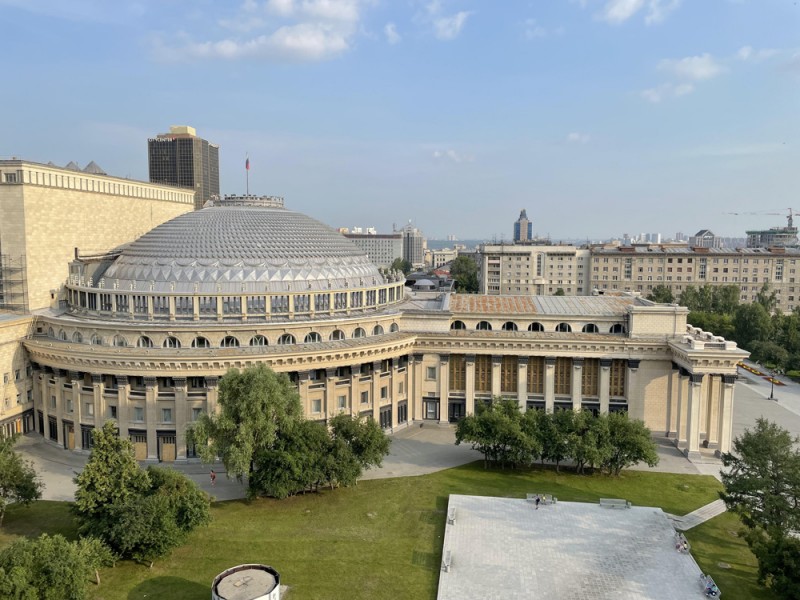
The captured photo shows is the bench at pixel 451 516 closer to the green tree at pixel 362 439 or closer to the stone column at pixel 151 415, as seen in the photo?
the green tree at pixel 362 439

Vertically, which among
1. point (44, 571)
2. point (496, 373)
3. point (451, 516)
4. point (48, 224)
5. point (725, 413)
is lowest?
point (451, 516)

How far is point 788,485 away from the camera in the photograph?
37.4 metres

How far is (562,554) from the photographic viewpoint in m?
39.3

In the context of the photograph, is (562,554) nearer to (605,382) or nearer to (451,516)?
(451,516)

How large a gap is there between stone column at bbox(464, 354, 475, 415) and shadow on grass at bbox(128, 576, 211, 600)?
→ 35.7 meters

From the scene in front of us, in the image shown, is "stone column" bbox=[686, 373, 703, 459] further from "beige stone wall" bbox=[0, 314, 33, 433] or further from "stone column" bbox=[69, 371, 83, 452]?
"beige stone wall" bbox=[0, 314, 33, 433]

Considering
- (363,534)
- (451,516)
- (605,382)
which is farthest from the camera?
(605,382)

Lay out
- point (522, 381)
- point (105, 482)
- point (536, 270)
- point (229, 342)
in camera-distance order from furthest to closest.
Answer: point (536, 270) → point (522, 381) → point (229, 342) → point (105, 482)

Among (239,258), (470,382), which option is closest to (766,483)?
(470,382)

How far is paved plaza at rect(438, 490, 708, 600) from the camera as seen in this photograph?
116 ft

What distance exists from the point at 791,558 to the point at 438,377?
1498 inches

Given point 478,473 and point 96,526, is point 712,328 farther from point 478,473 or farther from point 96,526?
point 96,526

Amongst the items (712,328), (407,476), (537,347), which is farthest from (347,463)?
(712,328)

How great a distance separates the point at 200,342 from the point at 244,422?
50.6 feet
